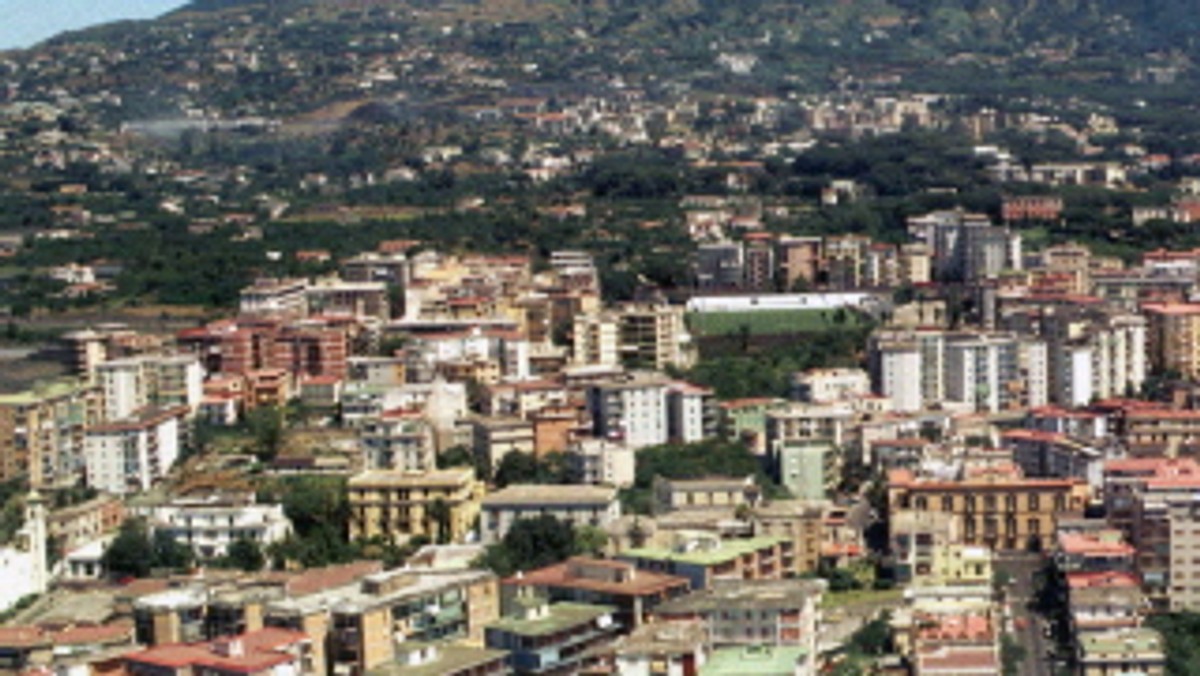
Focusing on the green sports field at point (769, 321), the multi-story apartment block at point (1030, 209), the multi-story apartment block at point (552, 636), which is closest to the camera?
the multi-story apartment block at point (552, 636)

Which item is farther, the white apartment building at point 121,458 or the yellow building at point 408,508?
the white apartment building at point 121,458

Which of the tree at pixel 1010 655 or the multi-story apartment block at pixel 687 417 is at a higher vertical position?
the multi-story apartment block at pixel 687 417

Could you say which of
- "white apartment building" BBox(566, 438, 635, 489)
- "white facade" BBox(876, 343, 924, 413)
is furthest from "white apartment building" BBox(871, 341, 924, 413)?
"white apartment building" BBox(566, 438, 635, 489)

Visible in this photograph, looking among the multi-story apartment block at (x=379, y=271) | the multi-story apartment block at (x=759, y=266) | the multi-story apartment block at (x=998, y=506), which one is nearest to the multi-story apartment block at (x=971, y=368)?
the multi-story apartment block at (x=998, y=506)

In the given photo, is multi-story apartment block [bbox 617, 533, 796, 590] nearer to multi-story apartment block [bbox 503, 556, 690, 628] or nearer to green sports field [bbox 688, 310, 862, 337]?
multi-story apartment block [bbox 503, 556, 690, 628]

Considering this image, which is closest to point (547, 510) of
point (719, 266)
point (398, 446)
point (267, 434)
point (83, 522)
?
point (398, 446)

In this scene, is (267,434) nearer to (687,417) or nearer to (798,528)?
(687,417)

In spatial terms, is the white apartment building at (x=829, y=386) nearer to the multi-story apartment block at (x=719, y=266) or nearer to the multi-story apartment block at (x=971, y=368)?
the multi-story apartment block at (x=971, y=368)
